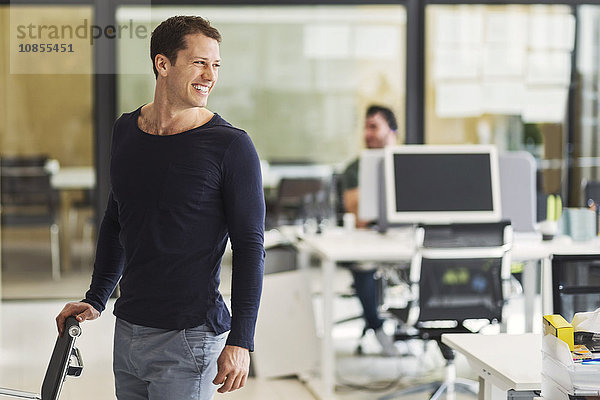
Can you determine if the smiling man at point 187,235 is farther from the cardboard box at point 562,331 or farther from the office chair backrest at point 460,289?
the office chair backrest at point 460,289

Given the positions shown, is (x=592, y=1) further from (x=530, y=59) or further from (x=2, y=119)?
(x=2, y=119)

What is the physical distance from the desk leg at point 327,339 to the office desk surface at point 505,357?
1831mm

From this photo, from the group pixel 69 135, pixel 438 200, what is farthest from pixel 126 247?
pixel 69 135

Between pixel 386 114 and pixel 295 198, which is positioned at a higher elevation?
pixel 386 114

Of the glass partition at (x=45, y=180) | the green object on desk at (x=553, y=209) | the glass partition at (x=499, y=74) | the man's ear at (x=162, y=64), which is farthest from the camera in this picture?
the glass partition at (x=499, y=74)

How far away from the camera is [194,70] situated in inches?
83.3

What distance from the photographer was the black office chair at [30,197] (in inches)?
279

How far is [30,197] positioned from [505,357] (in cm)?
543

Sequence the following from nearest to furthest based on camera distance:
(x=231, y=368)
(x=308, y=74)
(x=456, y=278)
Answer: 1. (x=231, y=368)
2. (x=456, y=278)
3. (x=308, y=74)

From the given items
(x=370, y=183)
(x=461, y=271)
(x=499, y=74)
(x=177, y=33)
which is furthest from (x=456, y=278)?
(x=499, y=74)

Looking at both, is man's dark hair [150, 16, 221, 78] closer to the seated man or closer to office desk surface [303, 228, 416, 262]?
office desk surface [303, 228, 416, 262]

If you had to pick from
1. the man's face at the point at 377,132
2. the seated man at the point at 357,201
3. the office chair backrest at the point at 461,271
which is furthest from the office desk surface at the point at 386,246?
the man's face at the point at 377,132

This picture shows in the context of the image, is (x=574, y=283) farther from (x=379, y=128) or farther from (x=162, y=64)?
(x=379, y=128)

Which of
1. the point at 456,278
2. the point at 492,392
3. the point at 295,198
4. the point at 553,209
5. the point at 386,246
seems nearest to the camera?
the point at 492,392
